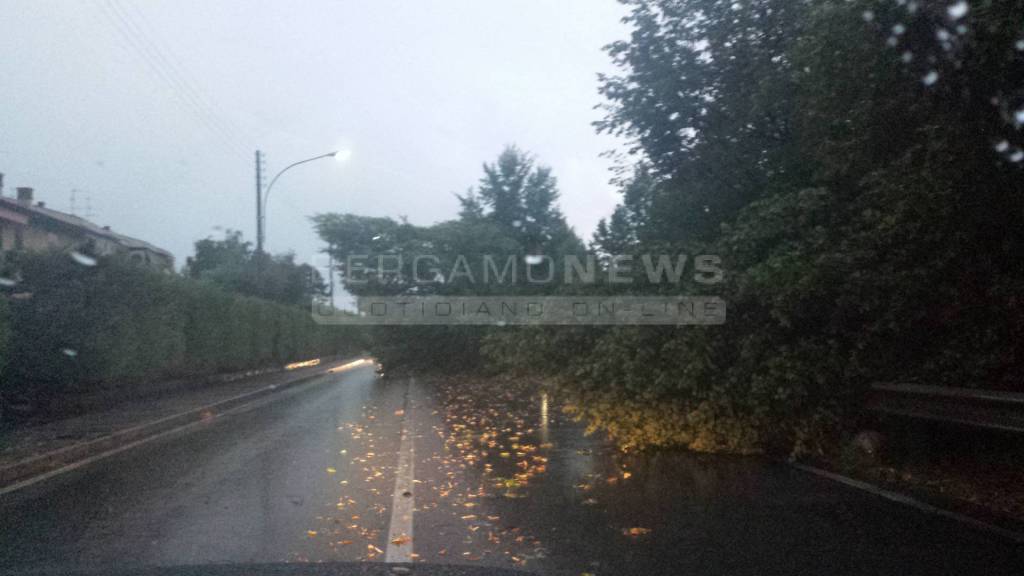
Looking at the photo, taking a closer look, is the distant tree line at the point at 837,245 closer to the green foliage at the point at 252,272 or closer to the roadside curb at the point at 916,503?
the roadside curb at the point at 916,503

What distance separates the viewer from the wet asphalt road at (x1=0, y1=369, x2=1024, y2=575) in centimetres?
700

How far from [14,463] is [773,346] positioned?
9.30 meters

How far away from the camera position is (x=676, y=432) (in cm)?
1223

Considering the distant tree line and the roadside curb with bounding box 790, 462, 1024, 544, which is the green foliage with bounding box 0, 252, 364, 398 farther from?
the roadside curb with bounding box 790, 462, 1024, 544

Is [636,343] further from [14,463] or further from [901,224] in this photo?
[14,463]

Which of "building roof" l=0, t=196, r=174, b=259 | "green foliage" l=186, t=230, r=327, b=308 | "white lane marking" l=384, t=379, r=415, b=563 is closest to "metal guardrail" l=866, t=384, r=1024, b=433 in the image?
"white lane marking" l=384, t=379, r=415, b=563

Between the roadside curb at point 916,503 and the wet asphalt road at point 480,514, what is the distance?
16 centimetres

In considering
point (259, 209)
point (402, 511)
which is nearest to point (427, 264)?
point (259, 209)

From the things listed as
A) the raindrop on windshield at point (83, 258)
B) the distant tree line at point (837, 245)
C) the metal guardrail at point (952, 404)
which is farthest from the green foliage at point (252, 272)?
the metal guardrail at point (952, 404)

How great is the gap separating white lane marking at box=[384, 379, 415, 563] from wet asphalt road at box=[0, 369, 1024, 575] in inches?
1.5

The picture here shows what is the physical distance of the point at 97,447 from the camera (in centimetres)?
1399

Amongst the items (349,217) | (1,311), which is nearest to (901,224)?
(1,311)

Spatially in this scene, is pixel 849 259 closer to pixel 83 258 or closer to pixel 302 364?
pixel 83 258

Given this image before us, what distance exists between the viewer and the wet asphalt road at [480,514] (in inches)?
276
